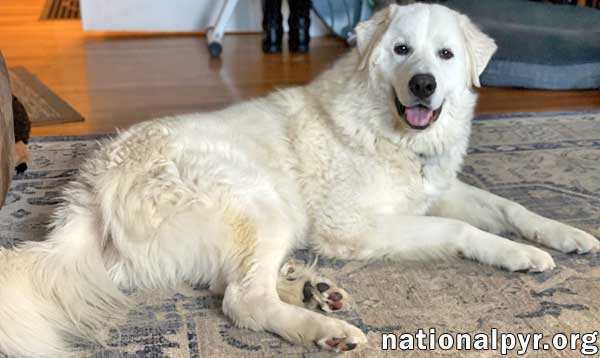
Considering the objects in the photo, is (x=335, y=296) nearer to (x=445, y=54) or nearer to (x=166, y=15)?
(x=445, y=54)

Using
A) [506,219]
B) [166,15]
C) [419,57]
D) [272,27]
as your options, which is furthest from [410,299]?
[166,15]

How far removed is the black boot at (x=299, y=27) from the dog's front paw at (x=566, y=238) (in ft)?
11.6

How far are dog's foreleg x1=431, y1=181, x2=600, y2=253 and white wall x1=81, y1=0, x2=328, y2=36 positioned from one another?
3.82 meters

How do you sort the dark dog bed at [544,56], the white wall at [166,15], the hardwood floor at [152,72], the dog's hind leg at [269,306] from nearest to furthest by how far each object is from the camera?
the dog's hind leg at [269,306] < the hardwood floor at [152,72] < the dark dog bed at [544,56] < the white wall at [166,15]

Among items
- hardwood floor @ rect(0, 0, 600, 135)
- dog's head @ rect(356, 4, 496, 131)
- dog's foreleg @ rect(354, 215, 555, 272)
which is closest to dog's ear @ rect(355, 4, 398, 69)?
dog's head @ rect(356, 4, 496, 131)

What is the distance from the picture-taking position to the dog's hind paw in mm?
1972

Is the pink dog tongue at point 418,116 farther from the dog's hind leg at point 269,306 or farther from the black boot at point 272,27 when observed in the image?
the black boot at point 272,27

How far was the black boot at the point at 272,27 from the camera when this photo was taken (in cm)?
548

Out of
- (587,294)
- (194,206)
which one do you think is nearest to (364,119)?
(194,206)

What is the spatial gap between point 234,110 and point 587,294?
1353 mm

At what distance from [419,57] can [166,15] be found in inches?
167

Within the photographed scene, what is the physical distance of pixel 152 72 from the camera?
4.94 m

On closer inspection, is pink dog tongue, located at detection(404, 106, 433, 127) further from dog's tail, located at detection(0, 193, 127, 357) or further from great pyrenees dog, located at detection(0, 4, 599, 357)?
dog's tail, located at detection(0, 193, 127, 357)

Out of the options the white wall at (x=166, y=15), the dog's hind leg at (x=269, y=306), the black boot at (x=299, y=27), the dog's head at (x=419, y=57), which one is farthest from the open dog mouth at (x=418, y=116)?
the white wall at (x=166, y=15)
